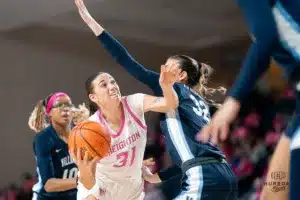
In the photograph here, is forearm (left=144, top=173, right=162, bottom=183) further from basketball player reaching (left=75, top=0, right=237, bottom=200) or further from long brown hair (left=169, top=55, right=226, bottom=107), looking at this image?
long brown hair (left=169, top=55, right=226, bottom=107)

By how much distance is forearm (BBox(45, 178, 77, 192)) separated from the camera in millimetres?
4184

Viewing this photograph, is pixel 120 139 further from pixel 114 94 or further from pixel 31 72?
pixel 31 72

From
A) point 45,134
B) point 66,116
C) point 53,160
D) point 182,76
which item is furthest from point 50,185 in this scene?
Result: point 182,76

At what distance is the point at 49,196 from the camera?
4.46 meters

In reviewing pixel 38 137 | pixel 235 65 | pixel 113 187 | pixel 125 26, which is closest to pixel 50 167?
pixel 38 137

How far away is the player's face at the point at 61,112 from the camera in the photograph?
449cm

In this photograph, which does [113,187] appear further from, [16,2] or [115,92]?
[16,2]

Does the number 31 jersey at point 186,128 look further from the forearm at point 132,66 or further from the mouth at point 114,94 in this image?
the mouth at point 114,94

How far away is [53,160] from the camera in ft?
14.3

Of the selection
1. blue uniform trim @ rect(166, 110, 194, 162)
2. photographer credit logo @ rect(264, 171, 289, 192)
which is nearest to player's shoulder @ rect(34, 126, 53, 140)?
blue uniform trim @ rect(166, 110, 194, 162)

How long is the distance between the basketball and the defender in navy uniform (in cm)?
94

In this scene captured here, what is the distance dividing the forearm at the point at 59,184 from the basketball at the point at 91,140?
905mm

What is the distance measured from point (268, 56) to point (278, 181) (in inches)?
17.3

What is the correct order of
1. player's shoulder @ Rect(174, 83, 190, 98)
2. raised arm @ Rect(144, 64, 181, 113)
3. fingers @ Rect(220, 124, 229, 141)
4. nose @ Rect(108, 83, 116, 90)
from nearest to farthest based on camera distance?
fingers @ Rect(220, 124, 229, 141) < raised arm @ Rect(144, 64, 181, 113) < player's shoulder @ Rect(174, 83, 190, 98) < nose @ Rect(108, 83, 116, 90)
